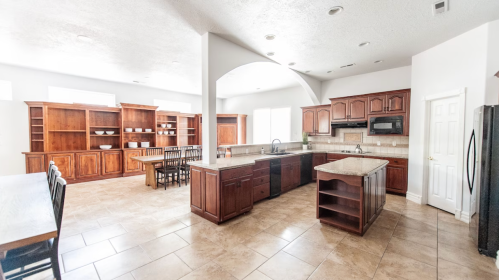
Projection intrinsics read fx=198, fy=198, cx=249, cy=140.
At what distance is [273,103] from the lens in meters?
7.70

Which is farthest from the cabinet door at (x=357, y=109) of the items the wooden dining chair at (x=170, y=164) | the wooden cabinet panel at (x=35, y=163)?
the wooden cabinet panel at (x=35, y=163)

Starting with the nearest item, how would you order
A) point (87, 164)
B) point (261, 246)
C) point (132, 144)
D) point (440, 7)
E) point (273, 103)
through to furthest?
point (261, 246)
point (440, 7)
point (87, 164)
point (132, 144)
point (273, 103)

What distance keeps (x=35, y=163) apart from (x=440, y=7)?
8.28 meters

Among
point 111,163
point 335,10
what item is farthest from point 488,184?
point 111,163

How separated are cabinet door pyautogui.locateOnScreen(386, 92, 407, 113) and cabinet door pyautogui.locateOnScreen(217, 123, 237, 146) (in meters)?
5.42

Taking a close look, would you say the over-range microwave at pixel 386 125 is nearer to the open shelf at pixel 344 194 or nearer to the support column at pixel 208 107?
the open shelf at pixel 344 194

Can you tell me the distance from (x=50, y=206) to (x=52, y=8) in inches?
99.5

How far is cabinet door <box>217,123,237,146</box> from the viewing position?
27.2ft

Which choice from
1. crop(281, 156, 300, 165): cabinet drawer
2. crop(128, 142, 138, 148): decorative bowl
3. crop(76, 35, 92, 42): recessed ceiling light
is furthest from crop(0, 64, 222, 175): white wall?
crop(281, 156, 300, 165): cabinet drawer

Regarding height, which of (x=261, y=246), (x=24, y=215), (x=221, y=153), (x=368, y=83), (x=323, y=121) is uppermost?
(x=368, y=83)

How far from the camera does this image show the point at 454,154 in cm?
329

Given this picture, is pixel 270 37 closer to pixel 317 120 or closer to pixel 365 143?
pixel 317 120

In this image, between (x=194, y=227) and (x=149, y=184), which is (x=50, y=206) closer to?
(x=194, y=227)

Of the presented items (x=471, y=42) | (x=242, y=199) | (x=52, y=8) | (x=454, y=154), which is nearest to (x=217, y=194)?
(x=242, y=199)
